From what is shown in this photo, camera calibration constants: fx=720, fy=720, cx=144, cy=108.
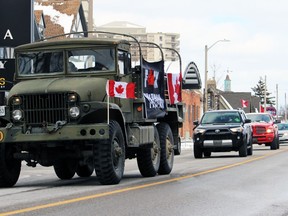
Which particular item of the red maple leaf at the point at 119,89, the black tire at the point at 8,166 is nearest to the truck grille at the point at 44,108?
the black tire at the point at 8,166

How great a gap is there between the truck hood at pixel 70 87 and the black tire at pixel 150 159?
2.29 metres

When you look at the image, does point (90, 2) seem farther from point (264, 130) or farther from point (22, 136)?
point (22, 136)

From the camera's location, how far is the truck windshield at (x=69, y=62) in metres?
14.0

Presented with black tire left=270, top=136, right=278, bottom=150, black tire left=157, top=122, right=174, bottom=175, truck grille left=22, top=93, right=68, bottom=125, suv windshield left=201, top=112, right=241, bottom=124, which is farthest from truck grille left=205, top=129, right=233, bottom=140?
truck grille left=22, top=93, right=68, bottom=125

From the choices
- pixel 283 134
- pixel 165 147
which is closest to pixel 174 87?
pixel 165 147

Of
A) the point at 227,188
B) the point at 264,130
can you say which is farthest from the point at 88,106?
the point at 264,130

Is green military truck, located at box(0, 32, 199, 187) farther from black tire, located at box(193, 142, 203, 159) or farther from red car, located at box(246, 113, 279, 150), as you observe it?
red car, located at box(246, 113, 279, 150)

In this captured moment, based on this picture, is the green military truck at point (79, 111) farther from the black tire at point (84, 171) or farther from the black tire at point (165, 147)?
the black tire at point (84, 171)

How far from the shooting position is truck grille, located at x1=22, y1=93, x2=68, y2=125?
1288cm

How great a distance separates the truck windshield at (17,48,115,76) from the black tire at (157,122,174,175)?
2863 mm

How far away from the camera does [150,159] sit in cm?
1520

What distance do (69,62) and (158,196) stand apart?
3.94m

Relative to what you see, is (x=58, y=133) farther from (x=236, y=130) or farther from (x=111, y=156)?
(x=236, y=130)

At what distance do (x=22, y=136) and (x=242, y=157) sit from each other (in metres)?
14.2
